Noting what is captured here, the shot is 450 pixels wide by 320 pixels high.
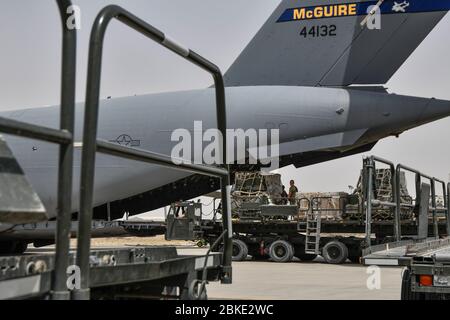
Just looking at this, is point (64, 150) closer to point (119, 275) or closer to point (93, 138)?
point (93, 138)

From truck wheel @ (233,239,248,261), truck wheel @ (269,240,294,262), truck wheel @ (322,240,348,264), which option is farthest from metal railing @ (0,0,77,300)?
truck wheel @ (233,239,248,261)

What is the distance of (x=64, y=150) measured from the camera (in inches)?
84.2

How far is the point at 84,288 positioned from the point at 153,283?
36.2 inches

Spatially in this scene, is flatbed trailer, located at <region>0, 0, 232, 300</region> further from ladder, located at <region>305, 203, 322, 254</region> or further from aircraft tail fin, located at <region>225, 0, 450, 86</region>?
ladder, located at <region>305, 203, 322, 254</region>

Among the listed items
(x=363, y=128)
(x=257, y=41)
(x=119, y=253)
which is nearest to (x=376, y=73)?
(x=363, y=128)

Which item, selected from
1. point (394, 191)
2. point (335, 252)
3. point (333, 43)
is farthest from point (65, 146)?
point (335, 252)

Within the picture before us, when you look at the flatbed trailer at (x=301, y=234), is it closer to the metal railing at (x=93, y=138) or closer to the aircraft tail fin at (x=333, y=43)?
the aircraft tail fin at (x=333, y=43)

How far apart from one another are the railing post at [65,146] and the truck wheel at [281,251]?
14665 mm

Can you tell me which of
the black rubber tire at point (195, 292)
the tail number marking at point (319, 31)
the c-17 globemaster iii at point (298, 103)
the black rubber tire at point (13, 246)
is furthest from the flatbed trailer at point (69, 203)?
the tail number marking at point (319, 31)

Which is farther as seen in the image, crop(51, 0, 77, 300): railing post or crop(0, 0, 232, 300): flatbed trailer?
crop(51, 0, 77, 300): railing post

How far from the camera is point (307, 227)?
1603 cm

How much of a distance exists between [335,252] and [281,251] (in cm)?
141

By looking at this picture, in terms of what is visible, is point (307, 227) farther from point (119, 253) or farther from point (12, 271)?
point (12, 271)

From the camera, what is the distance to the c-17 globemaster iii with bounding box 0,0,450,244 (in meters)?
14.6
